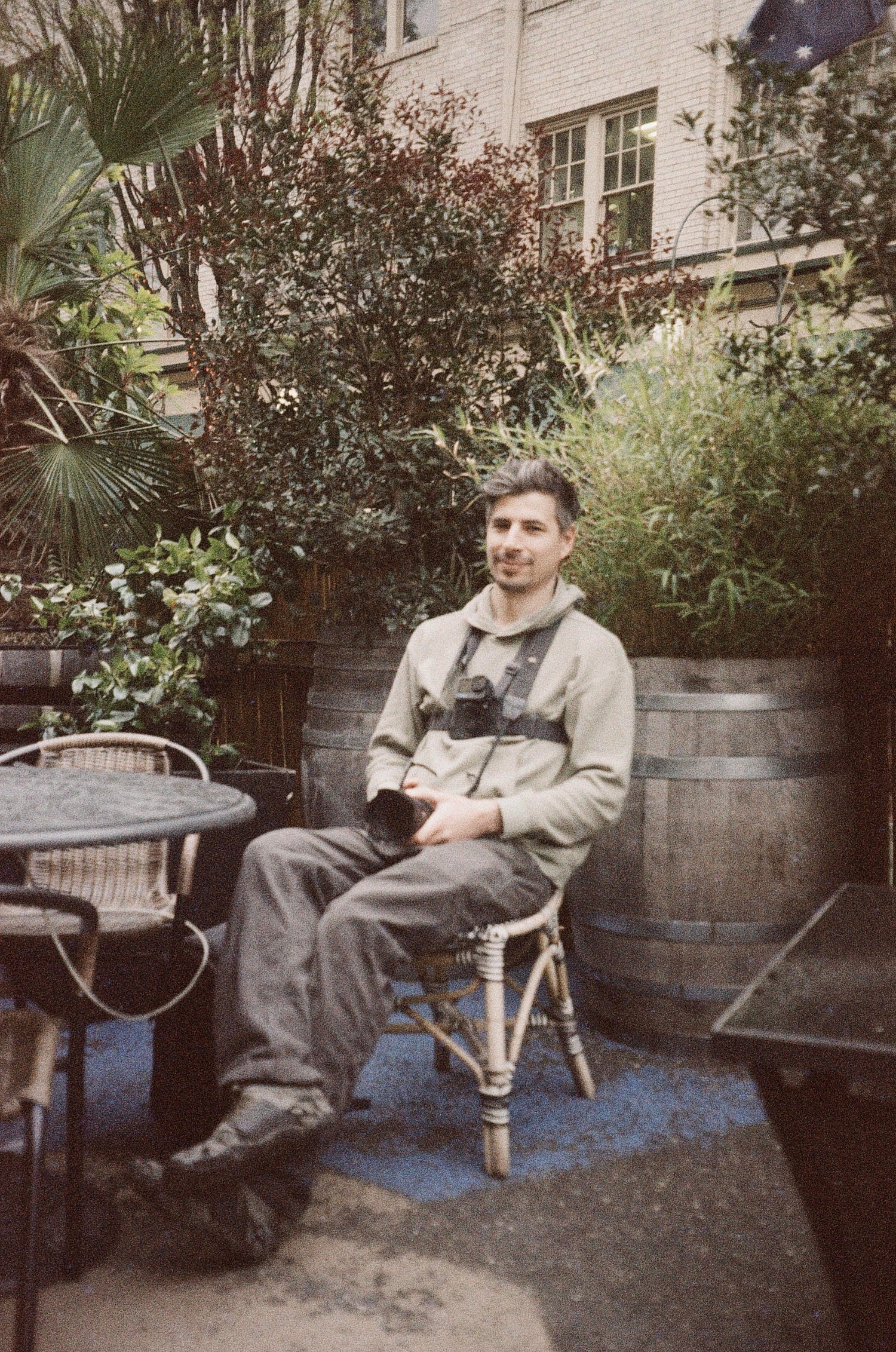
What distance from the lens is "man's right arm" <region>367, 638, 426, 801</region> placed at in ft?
10.5

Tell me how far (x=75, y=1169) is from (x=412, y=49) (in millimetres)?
13391

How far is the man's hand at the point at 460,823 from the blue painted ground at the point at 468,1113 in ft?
2.42

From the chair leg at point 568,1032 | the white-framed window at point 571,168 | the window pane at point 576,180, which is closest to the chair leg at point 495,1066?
the chair leg at point 568,1032

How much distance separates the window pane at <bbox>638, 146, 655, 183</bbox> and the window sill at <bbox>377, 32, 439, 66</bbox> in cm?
303

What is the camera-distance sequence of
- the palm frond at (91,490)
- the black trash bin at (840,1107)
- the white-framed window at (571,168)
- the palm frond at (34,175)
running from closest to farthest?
the black trash bin at (840,1107), the palm frond at (91,490), the palm frond at (34,175), the white-framed window at (571,168)

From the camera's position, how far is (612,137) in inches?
459

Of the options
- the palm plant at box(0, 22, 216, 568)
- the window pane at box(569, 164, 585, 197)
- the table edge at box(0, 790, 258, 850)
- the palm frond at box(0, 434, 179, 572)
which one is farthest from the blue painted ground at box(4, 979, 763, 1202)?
the window pane at box(569, 164, 585, 197)

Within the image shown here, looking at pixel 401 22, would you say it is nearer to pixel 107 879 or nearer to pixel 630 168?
pixel 630 168

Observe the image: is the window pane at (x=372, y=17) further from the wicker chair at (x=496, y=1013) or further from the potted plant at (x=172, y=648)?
the wicker chair at (x=496, y=1013)

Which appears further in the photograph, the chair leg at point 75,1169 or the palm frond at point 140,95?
the palm frond at point 140,95

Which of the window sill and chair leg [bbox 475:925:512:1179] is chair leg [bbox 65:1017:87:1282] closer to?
chair leg [bbox 475:925:512:1179]

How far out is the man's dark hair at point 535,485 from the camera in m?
3.03

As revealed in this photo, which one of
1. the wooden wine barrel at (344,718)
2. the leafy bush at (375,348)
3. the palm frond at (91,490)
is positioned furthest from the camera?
the palm frond at (91,490)

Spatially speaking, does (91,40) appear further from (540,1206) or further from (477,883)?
(540,1206)
